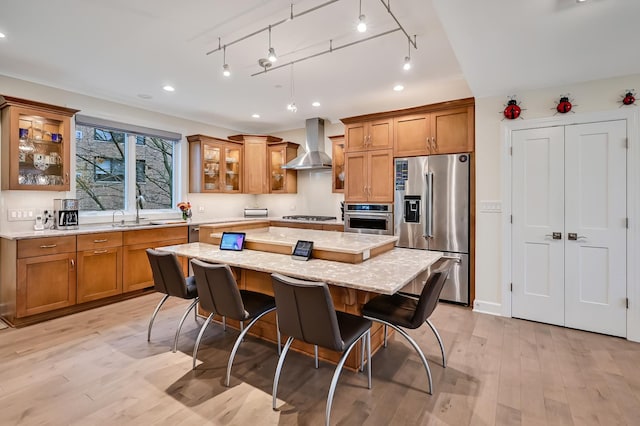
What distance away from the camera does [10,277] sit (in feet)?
10.7

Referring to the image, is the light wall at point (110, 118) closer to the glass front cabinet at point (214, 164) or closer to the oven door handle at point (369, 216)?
the glass front cabinet at point (214, 164)

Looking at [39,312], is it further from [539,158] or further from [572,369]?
[539,158]

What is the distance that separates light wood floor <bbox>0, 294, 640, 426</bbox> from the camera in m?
1.91

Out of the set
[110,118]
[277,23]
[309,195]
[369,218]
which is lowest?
[369,218]

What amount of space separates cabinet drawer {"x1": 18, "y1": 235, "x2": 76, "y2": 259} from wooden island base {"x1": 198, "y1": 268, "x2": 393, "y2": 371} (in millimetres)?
1619

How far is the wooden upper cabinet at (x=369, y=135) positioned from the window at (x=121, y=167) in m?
2.82

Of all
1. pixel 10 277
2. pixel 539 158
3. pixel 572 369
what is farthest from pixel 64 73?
pixel 572 369

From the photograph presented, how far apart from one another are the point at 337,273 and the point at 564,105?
2.90 metres

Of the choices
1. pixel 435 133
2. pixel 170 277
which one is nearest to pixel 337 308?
pixel 170 277

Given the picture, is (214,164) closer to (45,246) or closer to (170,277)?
(45,246)

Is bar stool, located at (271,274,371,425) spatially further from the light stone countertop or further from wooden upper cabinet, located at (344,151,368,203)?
wooden upper cabinet, located at (344,151,368,203)

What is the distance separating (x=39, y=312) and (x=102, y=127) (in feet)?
7.86

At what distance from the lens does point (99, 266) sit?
378cm

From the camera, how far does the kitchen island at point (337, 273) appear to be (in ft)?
6.52
